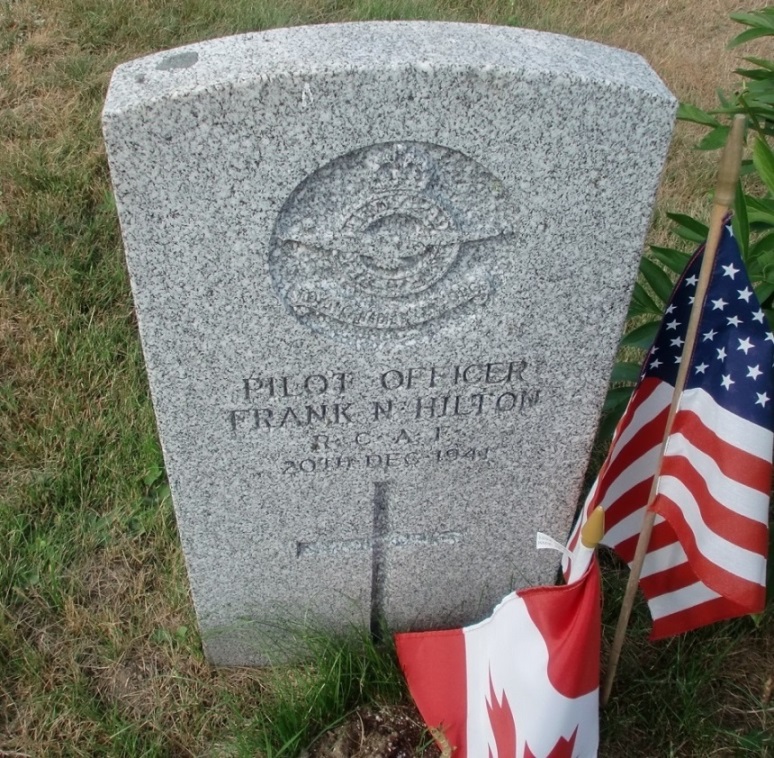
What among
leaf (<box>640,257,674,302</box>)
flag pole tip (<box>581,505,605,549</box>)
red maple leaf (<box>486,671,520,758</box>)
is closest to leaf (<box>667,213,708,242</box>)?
leaf (<box>640,257,674,302</box>)

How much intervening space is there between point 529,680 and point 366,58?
1371mm

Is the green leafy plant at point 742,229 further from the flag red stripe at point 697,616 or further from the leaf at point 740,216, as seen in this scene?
the flag red stripe at point 697,616

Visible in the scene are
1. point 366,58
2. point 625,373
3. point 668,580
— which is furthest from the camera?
point 625,373

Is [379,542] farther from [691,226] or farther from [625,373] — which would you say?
[691,226]

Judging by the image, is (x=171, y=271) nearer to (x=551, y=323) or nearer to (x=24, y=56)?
(x=551, y=323)

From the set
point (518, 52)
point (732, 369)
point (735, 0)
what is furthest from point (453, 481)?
point (735, 0)

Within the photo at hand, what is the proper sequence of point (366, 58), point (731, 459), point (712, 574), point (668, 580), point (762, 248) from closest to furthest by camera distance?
point (366, 58)
point (731, 459)
point (712, 574)
point (668, 580)
point (762, 248)

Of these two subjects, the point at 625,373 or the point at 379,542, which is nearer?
the point at 379,542

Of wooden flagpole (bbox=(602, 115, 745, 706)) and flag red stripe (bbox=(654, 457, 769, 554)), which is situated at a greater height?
wooden flagpole (bbox=(602, 115, 745, 706))

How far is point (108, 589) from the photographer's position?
2.62m

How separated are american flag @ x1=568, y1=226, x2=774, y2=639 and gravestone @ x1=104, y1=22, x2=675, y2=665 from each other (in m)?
0.13

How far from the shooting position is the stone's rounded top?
145cm

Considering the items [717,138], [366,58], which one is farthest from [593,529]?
[717,138]

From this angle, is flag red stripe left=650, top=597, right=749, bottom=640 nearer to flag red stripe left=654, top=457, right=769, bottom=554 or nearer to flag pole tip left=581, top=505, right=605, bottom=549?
flag red stripe left=654, top=457, right=769, bottom=554
